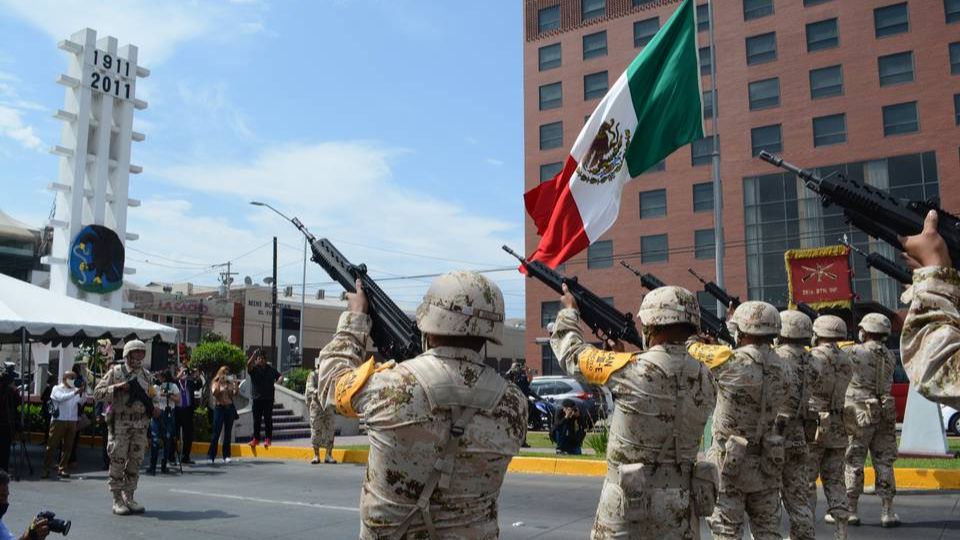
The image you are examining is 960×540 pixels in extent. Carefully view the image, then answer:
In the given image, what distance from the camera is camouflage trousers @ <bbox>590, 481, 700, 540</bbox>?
13.4ft

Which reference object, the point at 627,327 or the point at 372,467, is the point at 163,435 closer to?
the point at 627,327

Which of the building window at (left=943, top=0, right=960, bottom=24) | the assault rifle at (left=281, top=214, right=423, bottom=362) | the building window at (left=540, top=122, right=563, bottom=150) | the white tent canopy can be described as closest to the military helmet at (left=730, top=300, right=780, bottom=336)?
the assault rifle at (left=281, top=214, right=423, bottom=362)

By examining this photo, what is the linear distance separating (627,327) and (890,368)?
3013 millimetres

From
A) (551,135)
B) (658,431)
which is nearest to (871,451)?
(658,431)

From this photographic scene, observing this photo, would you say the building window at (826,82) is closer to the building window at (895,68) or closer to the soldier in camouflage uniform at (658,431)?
the building window at (895,68)

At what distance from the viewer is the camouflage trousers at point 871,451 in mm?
8266

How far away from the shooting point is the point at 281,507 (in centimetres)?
944

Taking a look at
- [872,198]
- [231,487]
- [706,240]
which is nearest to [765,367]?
[872,198]

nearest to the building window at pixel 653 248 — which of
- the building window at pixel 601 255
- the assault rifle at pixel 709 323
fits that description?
the building window at pixel 601 255

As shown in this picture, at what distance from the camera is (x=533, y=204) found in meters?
10.0

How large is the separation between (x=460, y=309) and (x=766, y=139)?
142 ft

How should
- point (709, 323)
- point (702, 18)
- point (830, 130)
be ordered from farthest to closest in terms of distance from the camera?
point (702, 18) < point (830, 130) < point (709, 323)

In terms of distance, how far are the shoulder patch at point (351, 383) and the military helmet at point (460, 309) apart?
267 millimetres

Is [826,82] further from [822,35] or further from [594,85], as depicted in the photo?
[594,85]
